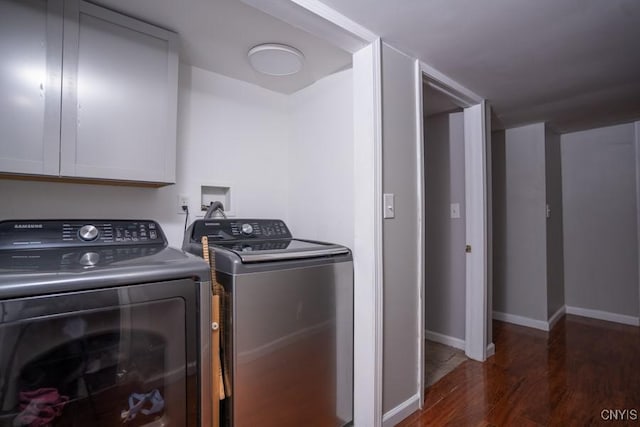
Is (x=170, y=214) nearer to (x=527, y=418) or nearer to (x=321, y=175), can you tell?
(x=321, y=175)

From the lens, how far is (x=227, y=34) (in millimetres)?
1550

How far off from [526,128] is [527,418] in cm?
270

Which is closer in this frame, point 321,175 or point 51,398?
point 51,398

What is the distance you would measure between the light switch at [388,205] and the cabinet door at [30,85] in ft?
4.77

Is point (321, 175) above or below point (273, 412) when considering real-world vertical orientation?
above

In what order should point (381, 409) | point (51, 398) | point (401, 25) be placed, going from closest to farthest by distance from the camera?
point (51, 398) → point (401, 25) → point (381, 409)

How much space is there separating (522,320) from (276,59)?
3418mm

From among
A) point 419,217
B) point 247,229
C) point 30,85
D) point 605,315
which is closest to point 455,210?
point 419,217

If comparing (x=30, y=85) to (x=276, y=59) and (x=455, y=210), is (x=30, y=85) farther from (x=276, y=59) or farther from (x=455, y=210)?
(x=455, y=210)

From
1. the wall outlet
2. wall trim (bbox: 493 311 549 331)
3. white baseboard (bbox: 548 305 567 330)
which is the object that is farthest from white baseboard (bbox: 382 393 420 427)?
white baseboard (bbox: 548 305 567 330)

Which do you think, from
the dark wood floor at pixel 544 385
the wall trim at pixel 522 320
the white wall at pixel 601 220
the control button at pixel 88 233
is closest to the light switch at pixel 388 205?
the dark wood floor at pixel 544 385

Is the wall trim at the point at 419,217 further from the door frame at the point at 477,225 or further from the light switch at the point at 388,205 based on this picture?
the door frame at the point at 477,225

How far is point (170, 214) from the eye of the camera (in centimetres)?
177

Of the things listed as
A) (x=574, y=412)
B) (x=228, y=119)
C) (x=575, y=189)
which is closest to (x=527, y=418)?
(x=574, y=412)
